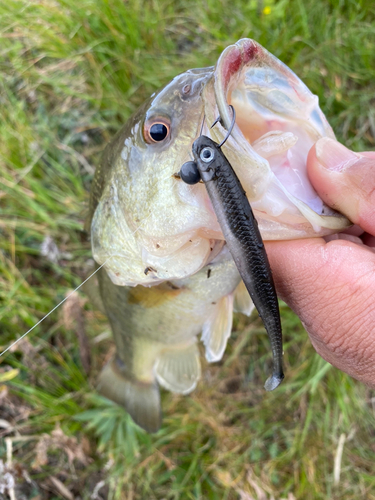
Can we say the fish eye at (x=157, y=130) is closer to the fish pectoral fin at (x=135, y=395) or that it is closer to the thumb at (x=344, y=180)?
the thumb at (x=344, y=180)

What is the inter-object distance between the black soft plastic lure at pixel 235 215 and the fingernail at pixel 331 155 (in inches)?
16.1

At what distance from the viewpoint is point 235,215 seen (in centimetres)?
91

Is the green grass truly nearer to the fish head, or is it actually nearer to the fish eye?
the fish head

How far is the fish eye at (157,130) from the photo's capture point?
3.78ft

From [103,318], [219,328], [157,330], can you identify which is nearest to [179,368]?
[157,330]

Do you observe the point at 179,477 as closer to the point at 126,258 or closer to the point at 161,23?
the point at 126,258

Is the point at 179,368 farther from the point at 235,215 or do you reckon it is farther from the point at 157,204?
the point at 235,215

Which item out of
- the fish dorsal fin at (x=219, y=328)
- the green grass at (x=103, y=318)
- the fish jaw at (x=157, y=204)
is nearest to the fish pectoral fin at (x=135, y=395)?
the green grass at (x=103, y=318)

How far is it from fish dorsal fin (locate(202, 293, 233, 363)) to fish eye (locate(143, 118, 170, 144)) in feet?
2.42

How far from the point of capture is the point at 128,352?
6.70ft

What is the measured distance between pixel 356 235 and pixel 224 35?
6.01ft

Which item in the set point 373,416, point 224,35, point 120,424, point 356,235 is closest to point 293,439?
point 373,416

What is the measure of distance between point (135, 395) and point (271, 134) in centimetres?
171

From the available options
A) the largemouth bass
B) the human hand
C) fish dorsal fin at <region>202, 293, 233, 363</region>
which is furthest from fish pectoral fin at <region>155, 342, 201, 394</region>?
the human hand
